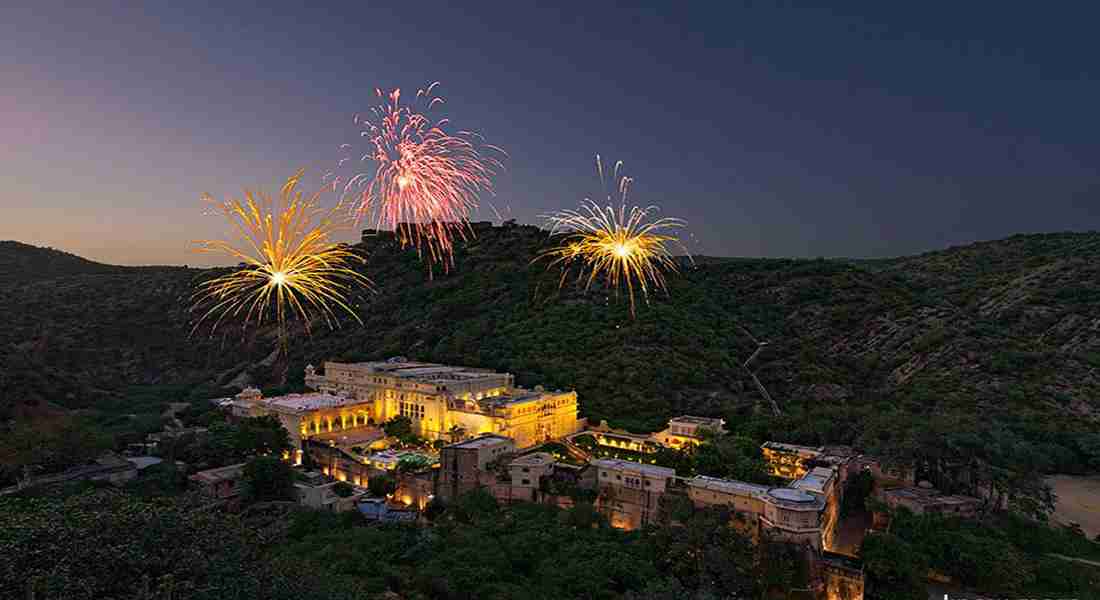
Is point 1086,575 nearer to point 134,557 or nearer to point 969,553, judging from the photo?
point 969,553

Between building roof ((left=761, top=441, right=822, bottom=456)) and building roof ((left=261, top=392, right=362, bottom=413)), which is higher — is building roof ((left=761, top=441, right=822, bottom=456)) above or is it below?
below

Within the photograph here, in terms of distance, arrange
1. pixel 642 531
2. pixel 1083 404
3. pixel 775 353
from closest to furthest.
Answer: pixel 642 531 → pixel 1083 404 → pixel 775 353

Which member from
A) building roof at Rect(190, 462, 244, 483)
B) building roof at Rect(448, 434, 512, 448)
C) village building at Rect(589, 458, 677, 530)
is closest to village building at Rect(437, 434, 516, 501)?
building roof at Rect(448, 434, 512, 448)

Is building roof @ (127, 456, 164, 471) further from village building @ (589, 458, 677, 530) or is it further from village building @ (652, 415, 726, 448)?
village building @ (652, 415, 726, 448)

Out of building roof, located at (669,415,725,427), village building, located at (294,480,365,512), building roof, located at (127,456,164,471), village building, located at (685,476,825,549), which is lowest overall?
village building, located at (294,480,365,512)

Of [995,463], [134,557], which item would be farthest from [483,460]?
[995,463]
